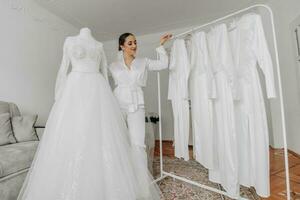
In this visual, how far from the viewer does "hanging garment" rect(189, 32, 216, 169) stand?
5.02 ft

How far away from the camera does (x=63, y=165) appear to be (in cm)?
121

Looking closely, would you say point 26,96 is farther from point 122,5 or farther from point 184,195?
point 184,195

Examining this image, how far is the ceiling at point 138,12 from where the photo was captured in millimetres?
2801

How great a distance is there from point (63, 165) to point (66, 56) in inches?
34.2

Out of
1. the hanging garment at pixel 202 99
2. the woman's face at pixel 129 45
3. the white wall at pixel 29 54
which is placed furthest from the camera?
the white wall at pixel 29 54

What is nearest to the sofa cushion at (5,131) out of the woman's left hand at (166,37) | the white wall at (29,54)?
the white wall at (29,54)

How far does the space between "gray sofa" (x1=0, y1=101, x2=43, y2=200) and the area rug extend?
111cm

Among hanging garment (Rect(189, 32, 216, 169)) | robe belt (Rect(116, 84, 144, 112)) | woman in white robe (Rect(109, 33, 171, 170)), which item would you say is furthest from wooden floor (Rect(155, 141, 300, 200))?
robe belt (Rect(116, 84, 144, 112))

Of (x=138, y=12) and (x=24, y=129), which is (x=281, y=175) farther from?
(x=138, y=12)

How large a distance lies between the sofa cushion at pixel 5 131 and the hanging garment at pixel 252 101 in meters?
1.94

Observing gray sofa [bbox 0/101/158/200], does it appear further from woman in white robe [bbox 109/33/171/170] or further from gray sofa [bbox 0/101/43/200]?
woman in white robe [bbox 109/33/171/170]

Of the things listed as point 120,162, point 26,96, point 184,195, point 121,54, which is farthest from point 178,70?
point 26,96

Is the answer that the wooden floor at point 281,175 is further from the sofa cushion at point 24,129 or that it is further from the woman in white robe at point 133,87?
the sofa cushion at point 24,129

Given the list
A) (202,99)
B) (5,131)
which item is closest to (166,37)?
(202,99)
